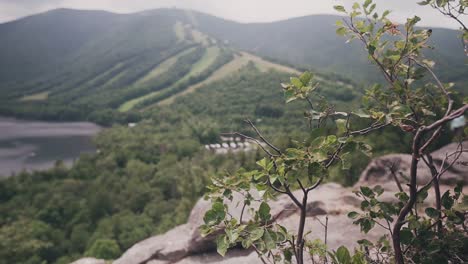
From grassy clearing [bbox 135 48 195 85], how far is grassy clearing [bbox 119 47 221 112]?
1500cm

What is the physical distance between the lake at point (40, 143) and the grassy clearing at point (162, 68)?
169 feet

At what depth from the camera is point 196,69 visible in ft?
541

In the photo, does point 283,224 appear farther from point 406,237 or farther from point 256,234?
point 256,234

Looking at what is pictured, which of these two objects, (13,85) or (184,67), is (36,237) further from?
(13,85)

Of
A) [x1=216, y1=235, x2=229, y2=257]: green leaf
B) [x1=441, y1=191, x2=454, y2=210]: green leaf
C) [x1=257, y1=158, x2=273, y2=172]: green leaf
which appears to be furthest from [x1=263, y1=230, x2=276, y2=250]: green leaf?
[x1=441, y1=191, x2=454, y2=210]: green leaf

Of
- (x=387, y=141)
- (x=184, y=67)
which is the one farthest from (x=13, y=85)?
(x=387, y=141)

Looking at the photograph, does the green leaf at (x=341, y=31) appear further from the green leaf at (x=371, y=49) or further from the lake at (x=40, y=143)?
the lake at (x=40, y=143)

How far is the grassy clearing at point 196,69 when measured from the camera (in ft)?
467

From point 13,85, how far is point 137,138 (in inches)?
5870

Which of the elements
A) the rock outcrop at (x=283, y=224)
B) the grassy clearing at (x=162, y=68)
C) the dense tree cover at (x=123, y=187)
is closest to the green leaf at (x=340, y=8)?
the rock outcrop at (x=283, y=224)

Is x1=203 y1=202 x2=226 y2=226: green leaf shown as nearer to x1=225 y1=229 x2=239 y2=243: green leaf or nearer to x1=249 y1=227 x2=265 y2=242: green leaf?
x1=225 y1=229 x2=239 y2=243: green leaf

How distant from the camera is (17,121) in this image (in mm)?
132000

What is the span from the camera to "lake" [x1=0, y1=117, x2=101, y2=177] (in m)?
85.8

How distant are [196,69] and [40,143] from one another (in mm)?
86706
